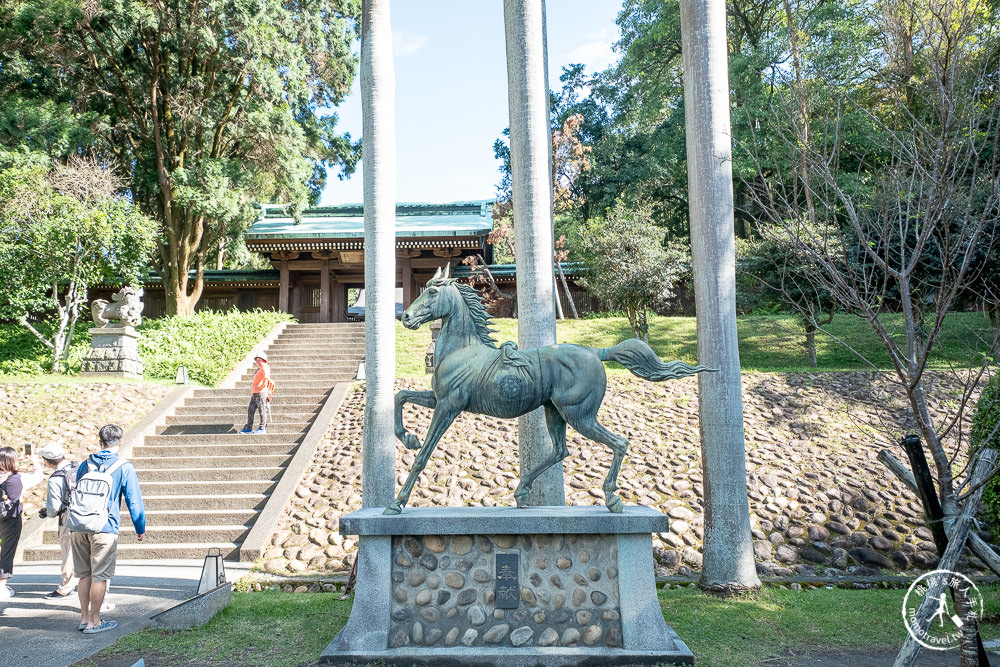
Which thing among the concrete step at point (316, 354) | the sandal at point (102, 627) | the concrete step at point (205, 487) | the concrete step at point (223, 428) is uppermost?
the concrete step at point (316, 354)

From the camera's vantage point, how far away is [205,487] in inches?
376

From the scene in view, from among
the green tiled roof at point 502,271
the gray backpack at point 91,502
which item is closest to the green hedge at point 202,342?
the green tiled roof at point 502,271

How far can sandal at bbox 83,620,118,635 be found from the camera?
17.2ft

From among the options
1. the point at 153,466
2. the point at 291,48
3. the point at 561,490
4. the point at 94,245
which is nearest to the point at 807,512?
the point at 561,490

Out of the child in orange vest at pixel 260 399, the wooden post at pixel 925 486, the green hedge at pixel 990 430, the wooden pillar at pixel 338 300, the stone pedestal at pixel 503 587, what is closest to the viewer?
the wooden post at pixel 925 486

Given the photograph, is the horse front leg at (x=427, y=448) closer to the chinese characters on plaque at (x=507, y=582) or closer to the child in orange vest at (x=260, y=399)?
the chinese characters on plaque at (x=507, y=582)

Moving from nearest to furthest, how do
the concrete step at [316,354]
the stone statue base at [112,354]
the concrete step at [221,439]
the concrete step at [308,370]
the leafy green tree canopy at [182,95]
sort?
the concrete step at [221,439]
the stone statue base at [112,354]
the concrete step at [308,370]
the concrete step at [316,354]
the leafy green tree canopy at [182,95]

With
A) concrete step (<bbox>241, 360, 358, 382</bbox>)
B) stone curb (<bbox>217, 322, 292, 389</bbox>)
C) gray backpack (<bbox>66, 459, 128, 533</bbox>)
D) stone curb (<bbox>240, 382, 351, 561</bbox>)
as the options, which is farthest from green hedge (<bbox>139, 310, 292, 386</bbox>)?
gray backpack (<bbox>66, 459, 128, 533</bbox>)

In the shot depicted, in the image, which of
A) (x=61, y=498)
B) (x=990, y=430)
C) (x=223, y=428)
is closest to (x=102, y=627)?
(x=61, y=498)

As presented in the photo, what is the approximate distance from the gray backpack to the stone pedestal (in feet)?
7.04

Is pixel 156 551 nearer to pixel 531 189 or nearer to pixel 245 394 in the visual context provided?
pixel 245 394

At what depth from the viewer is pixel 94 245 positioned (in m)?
15.9

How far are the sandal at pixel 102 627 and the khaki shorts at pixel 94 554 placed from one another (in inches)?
17.0

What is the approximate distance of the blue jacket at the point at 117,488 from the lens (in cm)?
524
